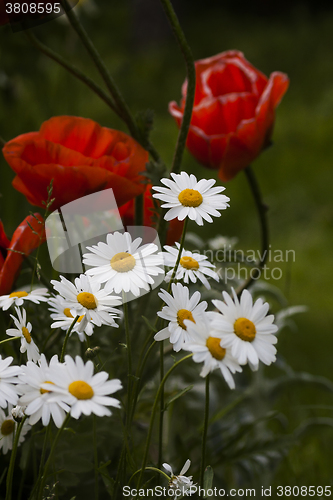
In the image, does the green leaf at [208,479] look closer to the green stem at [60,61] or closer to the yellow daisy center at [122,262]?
the yellow daisy center at [122,262]

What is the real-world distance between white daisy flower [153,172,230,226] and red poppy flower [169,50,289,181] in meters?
0.17

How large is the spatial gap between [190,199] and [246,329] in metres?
0.07

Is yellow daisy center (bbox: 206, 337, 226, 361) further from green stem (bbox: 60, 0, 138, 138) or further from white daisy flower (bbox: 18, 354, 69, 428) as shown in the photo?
green stem (bbox: 60, 0, 138, 138)

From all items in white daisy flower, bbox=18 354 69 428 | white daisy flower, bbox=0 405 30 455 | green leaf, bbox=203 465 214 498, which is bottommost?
green leaf, bbox=203 465 214 498

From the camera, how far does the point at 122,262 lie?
0.79 feet

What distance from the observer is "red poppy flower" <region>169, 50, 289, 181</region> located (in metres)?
0.41

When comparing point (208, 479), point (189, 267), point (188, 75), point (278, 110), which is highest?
point (278, 110)

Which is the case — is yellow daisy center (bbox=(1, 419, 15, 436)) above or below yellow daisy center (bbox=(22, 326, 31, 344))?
below

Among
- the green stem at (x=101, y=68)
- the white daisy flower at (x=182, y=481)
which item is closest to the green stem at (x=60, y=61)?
the green stem at (x=101, y=68)

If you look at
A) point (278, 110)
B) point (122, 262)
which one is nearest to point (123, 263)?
point (122, 262)

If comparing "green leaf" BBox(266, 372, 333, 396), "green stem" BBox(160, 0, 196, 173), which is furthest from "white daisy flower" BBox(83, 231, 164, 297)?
"green leaf" BBox(266, 372, 333, 396)

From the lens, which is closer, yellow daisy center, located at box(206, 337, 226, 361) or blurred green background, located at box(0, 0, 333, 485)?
yellow daisy center, located at box(206, 337, 226, 361)

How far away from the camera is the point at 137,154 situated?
0.34 m

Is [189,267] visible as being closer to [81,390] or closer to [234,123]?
[81,390]
